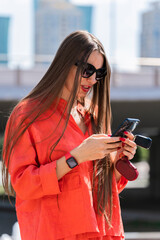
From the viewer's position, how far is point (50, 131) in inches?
87.0

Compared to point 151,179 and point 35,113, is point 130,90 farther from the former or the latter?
point 151,179

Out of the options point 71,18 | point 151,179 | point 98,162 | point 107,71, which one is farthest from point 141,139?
point 71,18

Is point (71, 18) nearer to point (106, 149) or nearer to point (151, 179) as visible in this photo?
point (151, 179)

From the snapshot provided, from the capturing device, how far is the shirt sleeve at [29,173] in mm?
2086

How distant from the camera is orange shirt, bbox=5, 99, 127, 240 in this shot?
211 cm

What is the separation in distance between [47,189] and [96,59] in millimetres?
672

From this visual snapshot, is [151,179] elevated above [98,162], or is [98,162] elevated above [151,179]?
[98,162]

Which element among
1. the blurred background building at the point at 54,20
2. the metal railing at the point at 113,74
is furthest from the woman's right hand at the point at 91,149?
the blurred background building at the point at 54,20

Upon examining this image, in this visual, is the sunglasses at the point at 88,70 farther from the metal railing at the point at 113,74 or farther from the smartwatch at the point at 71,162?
the metal railing at the point at 113,74

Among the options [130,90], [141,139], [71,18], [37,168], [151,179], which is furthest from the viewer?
[71,18]

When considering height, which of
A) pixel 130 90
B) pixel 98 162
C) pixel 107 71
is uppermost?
pixel 107 71

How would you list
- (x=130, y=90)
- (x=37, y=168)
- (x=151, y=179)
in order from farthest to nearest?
(x=151, y=179) < (x=130, y=90) < (x=37, y=168)

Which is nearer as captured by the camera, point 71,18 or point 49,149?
point 49,149

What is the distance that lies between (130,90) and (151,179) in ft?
59.3
